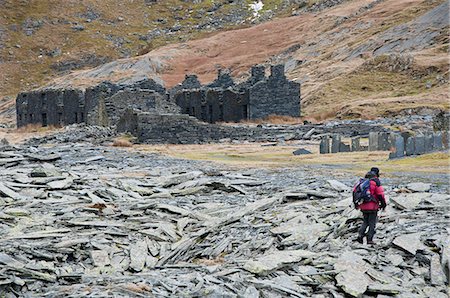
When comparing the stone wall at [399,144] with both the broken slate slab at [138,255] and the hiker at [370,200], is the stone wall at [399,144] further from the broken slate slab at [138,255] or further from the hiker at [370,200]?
the broken slate slab at [138,255]

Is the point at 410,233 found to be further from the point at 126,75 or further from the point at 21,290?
the point at 126,75

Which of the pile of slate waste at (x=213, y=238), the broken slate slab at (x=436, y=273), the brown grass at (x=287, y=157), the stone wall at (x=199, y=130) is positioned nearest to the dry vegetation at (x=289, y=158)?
the brown grass at (x=287, y=157)

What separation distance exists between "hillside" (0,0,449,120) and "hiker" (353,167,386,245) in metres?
38.7

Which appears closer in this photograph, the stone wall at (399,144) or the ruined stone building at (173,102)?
the stone wall at (399,144)

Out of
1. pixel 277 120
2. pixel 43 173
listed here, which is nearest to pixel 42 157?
pixel 43 173

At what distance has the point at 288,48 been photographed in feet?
300

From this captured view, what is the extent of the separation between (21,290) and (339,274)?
5.41 metres

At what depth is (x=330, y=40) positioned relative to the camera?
8638cm

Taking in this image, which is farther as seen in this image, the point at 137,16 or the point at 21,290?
the point at 137,16

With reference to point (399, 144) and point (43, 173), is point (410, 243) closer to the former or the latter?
point (43, 173)

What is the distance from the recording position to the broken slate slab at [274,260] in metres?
11.4

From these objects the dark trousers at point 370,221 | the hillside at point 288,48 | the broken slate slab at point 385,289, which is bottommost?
the broken slate slab at point 385,289

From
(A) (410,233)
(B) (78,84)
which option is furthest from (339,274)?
(B) (78,84)

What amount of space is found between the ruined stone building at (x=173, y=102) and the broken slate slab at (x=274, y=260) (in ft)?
113
